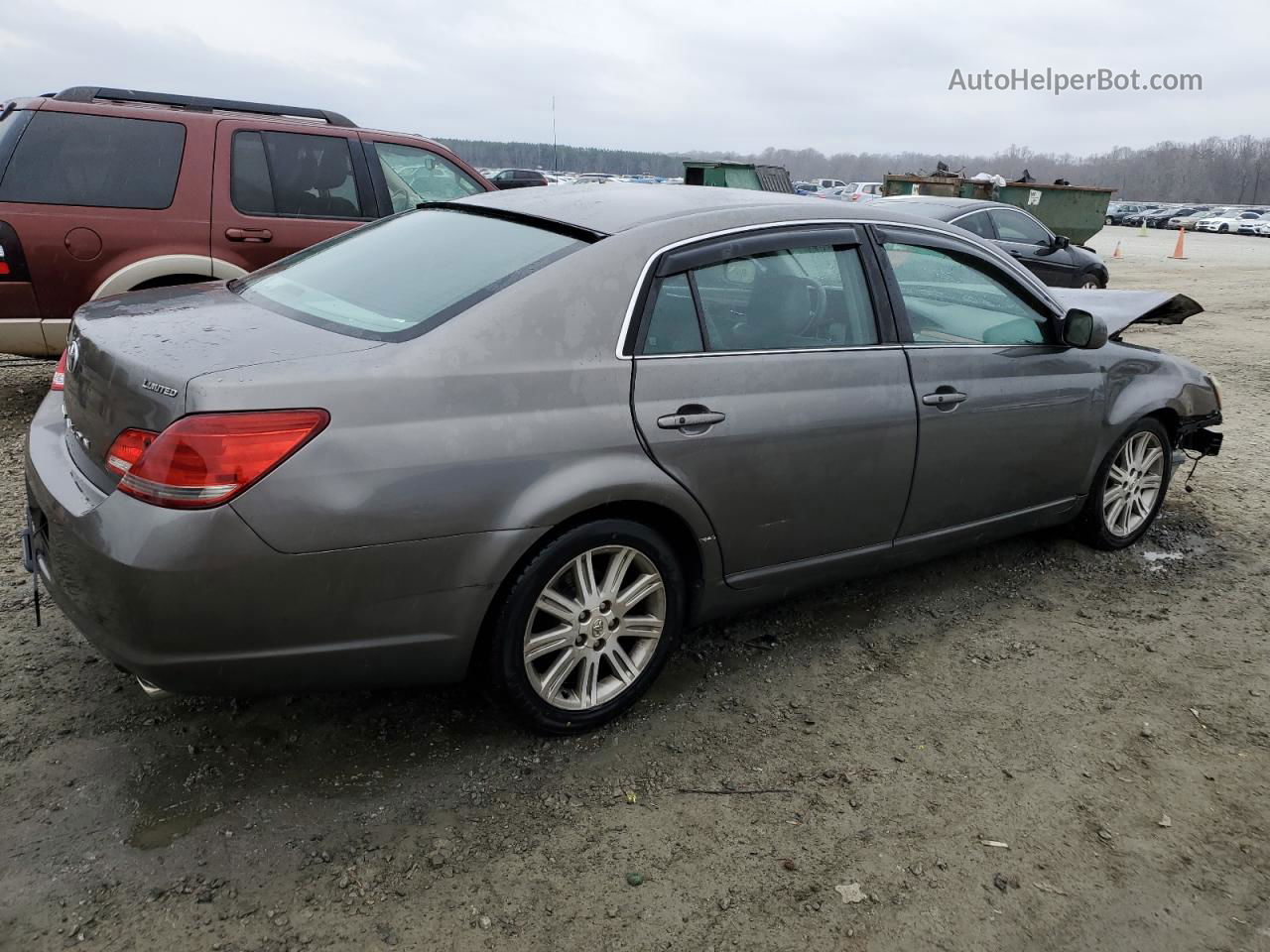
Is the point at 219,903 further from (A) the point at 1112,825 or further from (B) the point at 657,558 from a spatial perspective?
(A) the point at 1112,825

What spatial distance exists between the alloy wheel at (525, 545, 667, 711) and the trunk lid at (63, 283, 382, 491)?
0.89 m

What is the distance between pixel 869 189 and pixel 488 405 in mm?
35867

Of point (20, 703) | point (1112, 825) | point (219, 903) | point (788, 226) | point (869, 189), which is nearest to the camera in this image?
point (219, 903)

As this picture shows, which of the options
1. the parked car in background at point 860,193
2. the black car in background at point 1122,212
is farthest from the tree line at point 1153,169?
the parked car in background at point 860,193

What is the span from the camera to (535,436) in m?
2.61

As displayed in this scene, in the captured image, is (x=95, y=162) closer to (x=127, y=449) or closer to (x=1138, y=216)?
(x=127, y=449)

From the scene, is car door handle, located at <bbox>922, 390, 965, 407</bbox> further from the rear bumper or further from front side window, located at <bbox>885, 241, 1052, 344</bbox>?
the rear bumper

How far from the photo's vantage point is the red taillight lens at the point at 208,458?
7.35ft

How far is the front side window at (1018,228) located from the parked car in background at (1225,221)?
51.2m

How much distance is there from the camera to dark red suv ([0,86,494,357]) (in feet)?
17.9

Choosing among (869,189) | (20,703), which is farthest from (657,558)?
(869,189)

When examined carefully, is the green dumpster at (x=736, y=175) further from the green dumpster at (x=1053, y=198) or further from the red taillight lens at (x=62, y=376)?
the red taillight lens at (x=62, y=376)

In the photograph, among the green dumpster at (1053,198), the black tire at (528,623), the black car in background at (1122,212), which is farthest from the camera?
the black car in background at (1122,212)

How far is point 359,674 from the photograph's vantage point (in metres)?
2.54
